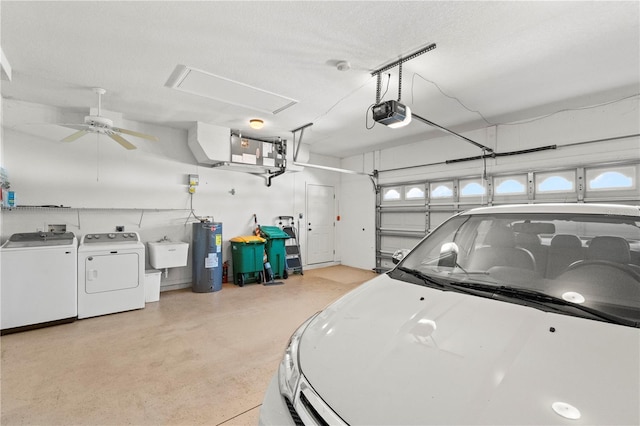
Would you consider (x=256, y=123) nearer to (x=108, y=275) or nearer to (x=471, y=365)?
(x=108, y=275)

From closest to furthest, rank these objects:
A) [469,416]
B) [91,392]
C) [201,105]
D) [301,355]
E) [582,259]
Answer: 1. [469,416]
2. [301,355]
3. [582,259]
4. [91,392]
5. [201,105]

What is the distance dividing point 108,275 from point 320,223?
4751 millimetres

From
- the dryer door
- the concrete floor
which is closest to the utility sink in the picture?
the dryer door

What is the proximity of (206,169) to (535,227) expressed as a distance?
17.7 feet

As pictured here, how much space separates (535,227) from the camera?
179cm

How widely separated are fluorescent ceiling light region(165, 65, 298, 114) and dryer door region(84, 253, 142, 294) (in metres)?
2.54

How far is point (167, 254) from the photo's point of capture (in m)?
4.74

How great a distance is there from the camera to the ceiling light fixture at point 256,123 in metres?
4.77

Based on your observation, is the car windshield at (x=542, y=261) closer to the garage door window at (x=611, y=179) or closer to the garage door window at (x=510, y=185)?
the garage door window at (x=611, y=179)

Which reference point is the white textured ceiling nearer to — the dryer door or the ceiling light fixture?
the ceiling light fixture

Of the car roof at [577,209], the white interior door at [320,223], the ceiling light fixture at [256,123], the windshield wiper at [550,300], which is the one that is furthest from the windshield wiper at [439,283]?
the white interior door at [320,223]

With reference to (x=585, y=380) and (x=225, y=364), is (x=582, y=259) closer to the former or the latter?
(x=585, y=380)

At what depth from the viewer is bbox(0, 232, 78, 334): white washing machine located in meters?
3.33

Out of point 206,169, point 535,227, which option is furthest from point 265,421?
point 206,169
